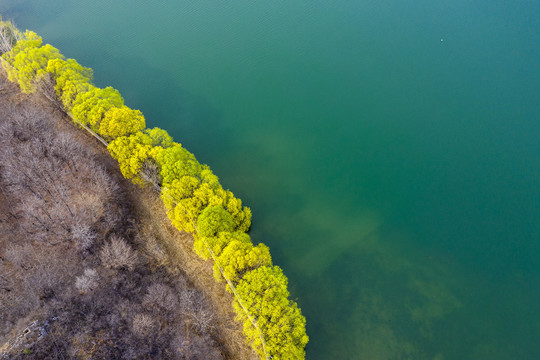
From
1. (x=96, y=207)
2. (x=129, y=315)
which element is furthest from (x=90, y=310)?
(x=96, y=207)

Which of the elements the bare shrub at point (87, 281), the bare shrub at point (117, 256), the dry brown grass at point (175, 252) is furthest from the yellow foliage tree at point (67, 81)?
the bare shrub at point (87, 281)

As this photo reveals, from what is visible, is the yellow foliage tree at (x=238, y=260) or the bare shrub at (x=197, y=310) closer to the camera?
the yellow foliage tree at (x=238, y=260)

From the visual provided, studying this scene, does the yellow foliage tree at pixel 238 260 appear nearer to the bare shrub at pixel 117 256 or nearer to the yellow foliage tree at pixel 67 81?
the bare shrub at pixel 117 256

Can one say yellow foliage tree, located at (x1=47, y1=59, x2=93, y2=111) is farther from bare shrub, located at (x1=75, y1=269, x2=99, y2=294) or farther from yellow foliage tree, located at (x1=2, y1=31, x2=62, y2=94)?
bare shrub, located at (x1=75, y1=269, x2=99, y2=294)

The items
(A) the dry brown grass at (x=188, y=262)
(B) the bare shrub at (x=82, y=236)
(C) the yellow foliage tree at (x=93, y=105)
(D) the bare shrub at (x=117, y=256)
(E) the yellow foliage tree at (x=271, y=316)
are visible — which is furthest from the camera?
(C) the yellow foliage tree at (x=93, y=105)

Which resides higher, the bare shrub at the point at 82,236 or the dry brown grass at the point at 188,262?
the dry brown grass at the point at 188,262

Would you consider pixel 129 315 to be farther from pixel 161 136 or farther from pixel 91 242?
pixel 161 136
